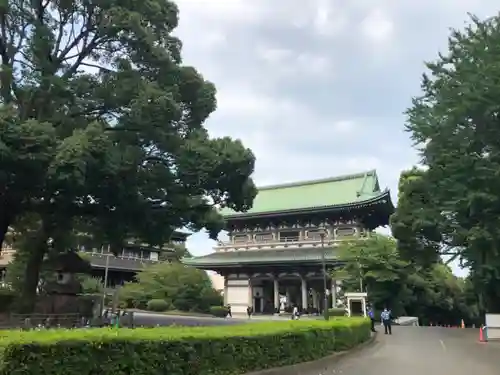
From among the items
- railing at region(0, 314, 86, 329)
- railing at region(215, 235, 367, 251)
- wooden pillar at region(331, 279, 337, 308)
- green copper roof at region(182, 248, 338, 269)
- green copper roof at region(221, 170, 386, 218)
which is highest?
green copper roof at region(221, 170, 386, 218)

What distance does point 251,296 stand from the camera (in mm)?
44094

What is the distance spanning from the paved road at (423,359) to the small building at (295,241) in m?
18.9

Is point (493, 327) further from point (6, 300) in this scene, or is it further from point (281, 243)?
point (281, 243)

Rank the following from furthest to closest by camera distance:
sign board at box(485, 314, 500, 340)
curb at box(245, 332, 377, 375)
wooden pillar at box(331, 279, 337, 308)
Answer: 1. wooden pillar at box(331, 279, 337, 308)
2. sign board at box(485, 314, 500, 340)
3. curb at box(245, 332, 377, 375)

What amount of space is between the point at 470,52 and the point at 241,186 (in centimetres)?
1303

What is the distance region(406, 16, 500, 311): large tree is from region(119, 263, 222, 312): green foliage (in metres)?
25.4

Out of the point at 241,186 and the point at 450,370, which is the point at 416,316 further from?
the point at 450,370

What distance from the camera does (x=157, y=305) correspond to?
41.3 metres

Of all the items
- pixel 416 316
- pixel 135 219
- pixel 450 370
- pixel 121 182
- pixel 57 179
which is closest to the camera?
pixel 450 370

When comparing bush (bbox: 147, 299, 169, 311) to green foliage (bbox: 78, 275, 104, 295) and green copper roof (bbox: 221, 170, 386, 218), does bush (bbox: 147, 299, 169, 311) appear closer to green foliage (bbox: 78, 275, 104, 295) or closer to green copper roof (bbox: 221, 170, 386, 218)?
green foliage (bbox: 78, 275, 104, 295)

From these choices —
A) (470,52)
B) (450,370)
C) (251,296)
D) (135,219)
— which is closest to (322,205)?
(251,296)

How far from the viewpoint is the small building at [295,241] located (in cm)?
4097

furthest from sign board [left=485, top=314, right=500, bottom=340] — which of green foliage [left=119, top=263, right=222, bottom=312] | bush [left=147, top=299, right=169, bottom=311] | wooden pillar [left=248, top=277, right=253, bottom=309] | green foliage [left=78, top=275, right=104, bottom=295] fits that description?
green foliage [left=78, top=275, right=104, bottom=295]

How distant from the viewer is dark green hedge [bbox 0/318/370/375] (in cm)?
659
